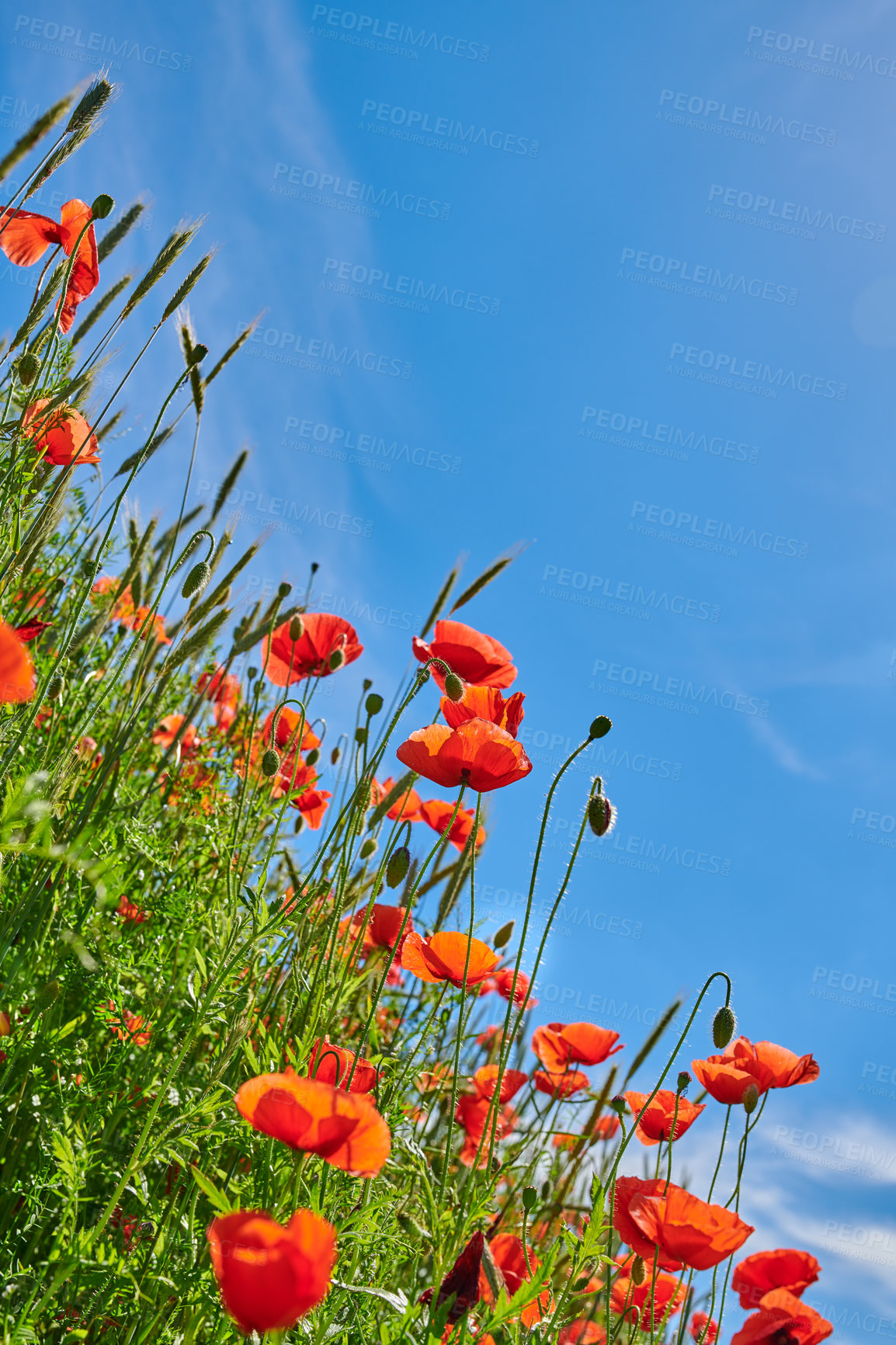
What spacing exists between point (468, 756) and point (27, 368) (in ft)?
4.12

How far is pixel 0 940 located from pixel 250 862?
35.6 inches

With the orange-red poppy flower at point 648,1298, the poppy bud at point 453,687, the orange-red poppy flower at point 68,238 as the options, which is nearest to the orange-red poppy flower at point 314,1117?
the poppy bud at point 453,687

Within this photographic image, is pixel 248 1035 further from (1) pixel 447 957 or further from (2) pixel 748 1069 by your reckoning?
(2) pixel 748 1069

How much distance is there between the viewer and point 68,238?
6.63 ft

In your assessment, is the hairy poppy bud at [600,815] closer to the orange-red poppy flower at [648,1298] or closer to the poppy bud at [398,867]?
the poppy bud at [398,867]

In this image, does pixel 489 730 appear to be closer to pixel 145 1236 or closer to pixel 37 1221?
pixel 145 1236

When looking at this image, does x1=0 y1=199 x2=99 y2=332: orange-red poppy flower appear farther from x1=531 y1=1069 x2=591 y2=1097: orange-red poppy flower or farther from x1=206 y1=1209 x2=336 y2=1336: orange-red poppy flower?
x1=531 y1=1069 x2=591 y2=1097: orange-red poppy flower

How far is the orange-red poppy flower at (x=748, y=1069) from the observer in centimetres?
188

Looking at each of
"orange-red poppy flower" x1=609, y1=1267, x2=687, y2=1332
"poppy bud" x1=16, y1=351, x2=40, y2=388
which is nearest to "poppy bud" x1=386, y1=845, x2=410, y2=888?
"orange-red poppy flower" x1=609, y1=1267, x2=687, y2=1332

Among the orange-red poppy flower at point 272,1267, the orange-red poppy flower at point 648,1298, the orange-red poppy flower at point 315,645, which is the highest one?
the orange-red poppy flower at point 315,645

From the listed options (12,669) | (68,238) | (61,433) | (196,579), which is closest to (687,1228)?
(12,669)

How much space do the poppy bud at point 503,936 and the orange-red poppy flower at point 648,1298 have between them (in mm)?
834

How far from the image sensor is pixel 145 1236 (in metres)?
1.53

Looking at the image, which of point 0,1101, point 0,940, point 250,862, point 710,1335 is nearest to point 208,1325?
point 0,1101
